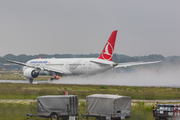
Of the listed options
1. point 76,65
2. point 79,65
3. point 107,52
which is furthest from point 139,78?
point 76,65

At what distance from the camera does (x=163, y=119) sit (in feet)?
81.0

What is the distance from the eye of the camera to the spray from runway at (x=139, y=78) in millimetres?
70238

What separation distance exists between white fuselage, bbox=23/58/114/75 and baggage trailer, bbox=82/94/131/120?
44.9 m

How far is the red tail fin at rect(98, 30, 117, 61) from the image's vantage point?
7275 cm

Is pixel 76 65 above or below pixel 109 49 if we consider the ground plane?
below

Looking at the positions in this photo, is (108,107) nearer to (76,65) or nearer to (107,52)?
(107,52)

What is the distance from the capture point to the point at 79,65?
73875 millimetres

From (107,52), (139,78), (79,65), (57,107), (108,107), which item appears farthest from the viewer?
(139,78)

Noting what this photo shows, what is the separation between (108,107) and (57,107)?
13.9 ft

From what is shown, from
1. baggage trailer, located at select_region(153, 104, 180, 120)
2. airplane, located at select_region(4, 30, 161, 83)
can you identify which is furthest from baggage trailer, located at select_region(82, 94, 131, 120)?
airplane, located at select_region(4, 30, 161, 83)

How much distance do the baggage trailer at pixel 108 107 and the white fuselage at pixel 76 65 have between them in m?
44.9

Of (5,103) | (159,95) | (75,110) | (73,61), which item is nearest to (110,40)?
(73,61)

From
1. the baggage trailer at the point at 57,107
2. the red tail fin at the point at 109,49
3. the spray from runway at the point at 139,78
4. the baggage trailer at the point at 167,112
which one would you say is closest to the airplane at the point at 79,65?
the red tail fin at the point at 109,49

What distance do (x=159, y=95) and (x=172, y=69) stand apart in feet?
98.5
